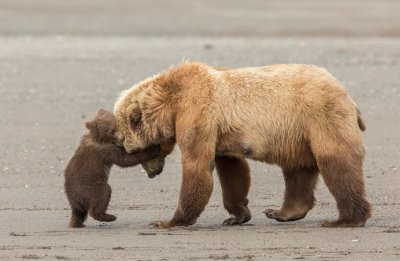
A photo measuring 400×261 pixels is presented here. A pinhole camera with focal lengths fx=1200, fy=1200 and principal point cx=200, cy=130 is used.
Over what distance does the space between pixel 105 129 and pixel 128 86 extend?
28.8 feet

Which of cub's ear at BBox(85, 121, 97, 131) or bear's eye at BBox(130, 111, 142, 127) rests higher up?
bear's eye at BBox(130, 111, 142, 127)

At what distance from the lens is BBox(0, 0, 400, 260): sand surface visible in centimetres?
914

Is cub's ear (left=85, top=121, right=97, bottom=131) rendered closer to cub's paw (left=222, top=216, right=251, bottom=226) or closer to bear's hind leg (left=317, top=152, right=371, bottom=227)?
cub's paw (left=222, top=216, right=251, bottom=226)

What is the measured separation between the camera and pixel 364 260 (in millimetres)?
8398

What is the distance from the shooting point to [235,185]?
10492mm

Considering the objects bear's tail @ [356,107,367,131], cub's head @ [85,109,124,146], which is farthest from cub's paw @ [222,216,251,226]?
bear's tail @ [356,107,367,131]

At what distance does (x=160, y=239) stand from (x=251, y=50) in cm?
1548

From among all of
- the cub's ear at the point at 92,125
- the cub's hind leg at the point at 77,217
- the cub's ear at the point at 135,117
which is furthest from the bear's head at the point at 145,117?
the cub's hind leg at the point at 77,217

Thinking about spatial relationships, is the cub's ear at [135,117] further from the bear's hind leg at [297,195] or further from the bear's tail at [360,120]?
the bear's tail at [360,120]

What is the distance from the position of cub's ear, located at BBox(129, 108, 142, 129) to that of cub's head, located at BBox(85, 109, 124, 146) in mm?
182

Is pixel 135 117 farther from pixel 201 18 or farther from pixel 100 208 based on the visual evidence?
pixel 201 18

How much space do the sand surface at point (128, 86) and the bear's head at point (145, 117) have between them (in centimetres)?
74

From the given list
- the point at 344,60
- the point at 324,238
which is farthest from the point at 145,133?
the point at 344,60

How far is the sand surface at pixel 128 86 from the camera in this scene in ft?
30.0
